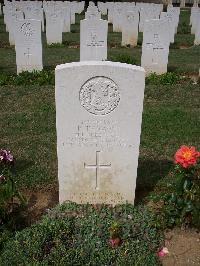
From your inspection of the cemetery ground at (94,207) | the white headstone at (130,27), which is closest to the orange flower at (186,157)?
the cemetery ground at (94,207)

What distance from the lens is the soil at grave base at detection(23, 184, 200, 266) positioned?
3906 millimetres

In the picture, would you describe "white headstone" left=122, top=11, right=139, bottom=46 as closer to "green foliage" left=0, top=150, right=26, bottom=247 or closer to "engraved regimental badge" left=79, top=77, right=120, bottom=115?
"engraved regimental badge" left=79, top=77, right=120, bottom=115

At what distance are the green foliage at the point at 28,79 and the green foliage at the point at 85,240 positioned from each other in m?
5.77

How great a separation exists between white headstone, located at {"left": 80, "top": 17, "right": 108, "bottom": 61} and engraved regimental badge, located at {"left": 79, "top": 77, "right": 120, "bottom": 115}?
6446mm

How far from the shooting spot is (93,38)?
10.3m

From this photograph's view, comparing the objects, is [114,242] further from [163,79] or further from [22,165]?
[163,79]

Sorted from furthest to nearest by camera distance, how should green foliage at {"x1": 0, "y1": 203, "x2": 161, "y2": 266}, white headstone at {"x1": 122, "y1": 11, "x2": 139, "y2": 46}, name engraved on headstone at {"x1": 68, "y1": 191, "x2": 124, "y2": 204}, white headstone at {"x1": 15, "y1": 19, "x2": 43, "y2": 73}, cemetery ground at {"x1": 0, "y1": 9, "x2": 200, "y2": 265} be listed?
1. white headstone at {"x1": 122, "y1": 11, "x2": 139, "y2": 46}
2. white headstone at {"x1": 15, "y1": 19, "x2": 43, "y2": 73}
3. name engraved on headstone at {"x1": 68, "y1": 191, "x2": 124, "y2": 204}
4. cemetery ground at {"x1": 0, "y1": 9, "x2": 200, "y2": 265}
5. green foliage at {"x1": 0, "y1": 203, "x2": 161, "y2": 266}

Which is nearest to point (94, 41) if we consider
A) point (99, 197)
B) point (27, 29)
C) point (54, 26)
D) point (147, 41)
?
point (147, 41)

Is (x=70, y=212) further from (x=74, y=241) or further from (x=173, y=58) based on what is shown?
(x=173, y=58)

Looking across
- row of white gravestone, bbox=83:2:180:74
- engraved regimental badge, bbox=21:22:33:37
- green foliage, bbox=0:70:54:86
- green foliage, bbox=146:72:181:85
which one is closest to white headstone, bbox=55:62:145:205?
green foliage, bbox=0:70:54:86

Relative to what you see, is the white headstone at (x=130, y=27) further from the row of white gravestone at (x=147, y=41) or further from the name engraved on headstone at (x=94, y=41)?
the name engraved on headstone at (x=94, y=41)

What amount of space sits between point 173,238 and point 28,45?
7.35 meters

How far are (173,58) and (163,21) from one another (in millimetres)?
3646

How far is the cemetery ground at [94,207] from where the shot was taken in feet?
12.4
